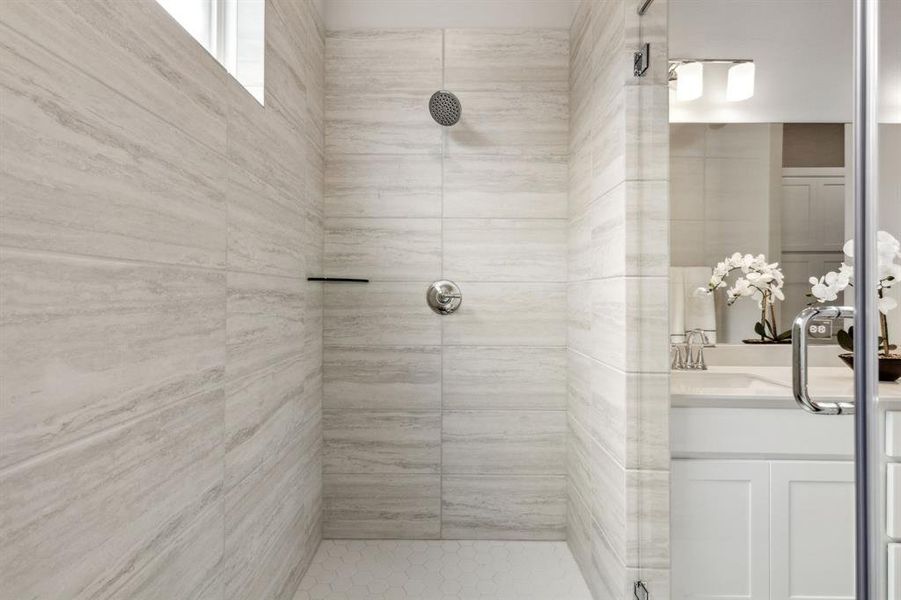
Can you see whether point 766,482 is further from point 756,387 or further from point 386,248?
point 386,248

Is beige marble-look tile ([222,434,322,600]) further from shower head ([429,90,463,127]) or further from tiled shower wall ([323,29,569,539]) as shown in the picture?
shower head ([429,90,463,127])

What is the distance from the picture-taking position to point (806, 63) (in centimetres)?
94

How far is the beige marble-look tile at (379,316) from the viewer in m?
2.40

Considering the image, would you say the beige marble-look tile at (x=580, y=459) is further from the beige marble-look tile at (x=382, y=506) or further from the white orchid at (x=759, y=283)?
the white orchid at (x=759, y=283)

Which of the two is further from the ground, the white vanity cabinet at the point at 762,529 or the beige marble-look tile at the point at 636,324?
the beige marble-look tile at the point at 636,324

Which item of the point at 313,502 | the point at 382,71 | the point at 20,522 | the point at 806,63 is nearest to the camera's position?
the point at 20,522

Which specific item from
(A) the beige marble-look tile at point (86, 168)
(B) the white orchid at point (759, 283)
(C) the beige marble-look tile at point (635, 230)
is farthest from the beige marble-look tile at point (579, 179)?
(A) the beige marble-look tile at point (86, 168)

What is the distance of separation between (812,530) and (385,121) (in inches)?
79.1

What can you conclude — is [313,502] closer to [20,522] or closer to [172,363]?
[172,363]

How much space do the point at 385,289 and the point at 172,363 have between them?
136 cm

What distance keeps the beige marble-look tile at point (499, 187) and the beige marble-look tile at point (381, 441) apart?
869 mm

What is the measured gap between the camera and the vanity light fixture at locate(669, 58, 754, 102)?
1.10m

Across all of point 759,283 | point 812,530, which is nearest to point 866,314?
point 759,283

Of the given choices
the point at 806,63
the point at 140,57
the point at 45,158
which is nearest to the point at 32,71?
the point at 45,158
